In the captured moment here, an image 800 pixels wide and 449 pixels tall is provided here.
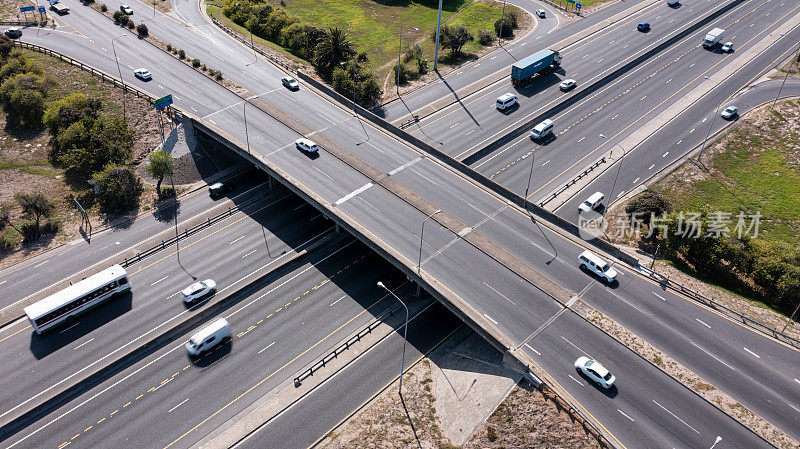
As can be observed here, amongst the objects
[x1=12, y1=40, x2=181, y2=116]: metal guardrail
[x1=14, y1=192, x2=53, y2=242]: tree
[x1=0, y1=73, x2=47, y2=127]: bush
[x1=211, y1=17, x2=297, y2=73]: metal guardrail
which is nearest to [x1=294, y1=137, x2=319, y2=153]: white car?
[x1=12, y1=40, x2=181, y2=116]: metal guardrail

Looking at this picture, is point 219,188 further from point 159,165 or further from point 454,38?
point 454,38

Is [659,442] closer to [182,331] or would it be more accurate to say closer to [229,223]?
[182,331]

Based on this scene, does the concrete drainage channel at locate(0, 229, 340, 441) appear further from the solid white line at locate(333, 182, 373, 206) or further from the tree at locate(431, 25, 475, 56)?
the tree at locate(431, 25, 475, 56)

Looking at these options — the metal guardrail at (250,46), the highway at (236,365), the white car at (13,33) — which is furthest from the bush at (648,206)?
the white car at (13,33)

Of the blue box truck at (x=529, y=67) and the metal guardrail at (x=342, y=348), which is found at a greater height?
the blue box truck at (x=529, y=67)

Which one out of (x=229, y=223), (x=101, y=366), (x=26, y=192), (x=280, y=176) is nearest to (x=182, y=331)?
(x=101, y=366)

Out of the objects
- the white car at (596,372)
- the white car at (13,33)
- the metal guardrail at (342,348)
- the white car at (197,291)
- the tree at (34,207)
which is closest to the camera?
the white car at (596,372)

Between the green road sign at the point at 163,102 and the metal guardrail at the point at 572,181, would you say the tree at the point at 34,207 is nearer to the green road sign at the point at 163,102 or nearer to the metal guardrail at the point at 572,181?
the green road sign at the point at 163,102
